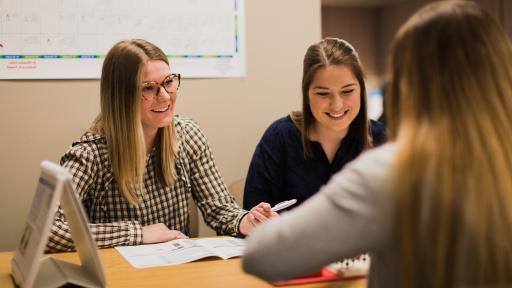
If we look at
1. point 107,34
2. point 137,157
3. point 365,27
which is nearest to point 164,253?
point 137,157

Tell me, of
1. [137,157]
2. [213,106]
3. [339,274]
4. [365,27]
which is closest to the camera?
[339,274]

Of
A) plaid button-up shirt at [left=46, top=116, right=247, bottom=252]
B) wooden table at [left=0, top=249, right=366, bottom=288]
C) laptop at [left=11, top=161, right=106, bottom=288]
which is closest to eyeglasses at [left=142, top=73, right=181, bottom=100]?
plaid button-up shirt at [left=46, top=116, right=247, bottom=252]

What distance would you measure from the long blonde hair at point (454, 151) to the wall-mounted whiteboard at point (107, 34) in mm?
1867

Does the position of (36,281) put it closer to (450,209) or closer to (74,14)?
(450,209)

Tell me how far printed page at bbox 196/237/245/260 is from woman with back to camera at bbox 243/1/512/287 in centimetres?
78

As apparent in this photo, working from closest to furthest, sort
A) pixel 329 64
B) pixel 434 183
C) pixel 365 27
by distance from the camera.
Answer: pixel 434 183 → pixel 329 64 → pixel 365 27

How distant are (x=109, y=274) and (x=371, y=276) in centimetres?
77

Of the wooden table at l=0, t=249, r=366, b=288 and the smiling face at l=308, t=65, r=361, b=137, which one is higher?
the smiling face at l=308, t=65, r=361, b=137

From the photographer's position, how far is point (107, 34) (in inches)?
103

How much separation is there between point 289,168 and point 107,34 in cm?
97

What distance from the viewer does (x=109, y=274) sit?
5.20ft

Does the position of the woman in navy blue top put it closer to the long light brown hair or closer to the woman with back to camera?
the long light brown hair

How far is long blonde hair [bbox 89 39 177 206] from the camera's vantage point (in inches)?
82.9

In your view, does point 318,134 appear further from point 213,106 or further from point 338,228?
point 338,228
